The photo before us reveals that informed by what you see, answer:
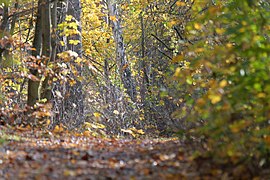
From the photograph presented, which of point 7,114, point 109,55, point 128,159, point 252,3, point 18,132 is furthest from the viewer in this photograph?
point 109,55

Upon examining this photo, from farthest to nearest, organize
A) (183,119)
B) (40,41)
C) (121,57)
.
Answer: (121,57) < (40,41) < (183,119)

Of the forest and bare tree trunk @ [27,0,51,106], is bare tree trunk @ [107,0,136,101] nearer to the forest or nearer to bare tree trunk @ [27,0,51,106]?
the forest

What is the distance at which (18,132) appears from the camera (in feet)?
27.1

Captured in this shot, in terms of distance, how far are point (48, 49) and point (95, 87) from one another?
3.23m

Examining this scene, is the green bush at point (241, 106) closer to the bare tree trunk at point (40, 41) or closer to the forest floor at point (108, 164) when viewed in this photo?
the forest floor at point (108, 164)

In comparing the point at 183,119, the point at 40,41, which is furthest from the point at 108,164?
the point at 40,41

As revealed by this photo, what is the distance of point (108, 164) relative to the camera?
16.7ft

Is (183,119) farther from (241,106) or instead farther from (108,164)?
(241,106)

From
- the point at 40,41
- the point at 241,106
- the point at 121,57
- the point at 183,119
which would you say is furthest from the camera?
the point at 121,57

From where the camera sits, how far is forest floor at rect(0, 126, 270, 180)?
4.55m

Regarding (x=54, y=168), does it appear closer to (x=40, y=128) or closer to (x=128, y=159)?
(x=128, y=159)

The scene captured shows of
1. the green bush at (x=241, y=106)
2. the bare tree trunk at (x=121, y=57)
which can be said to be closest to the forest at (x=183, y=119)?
the green bush at (x=241, y=106)

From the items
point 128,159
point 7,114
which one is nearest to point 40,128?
point 7,114

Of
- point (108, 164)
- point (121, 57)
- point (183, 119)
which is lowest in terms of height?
Answer: point (108, 164)
